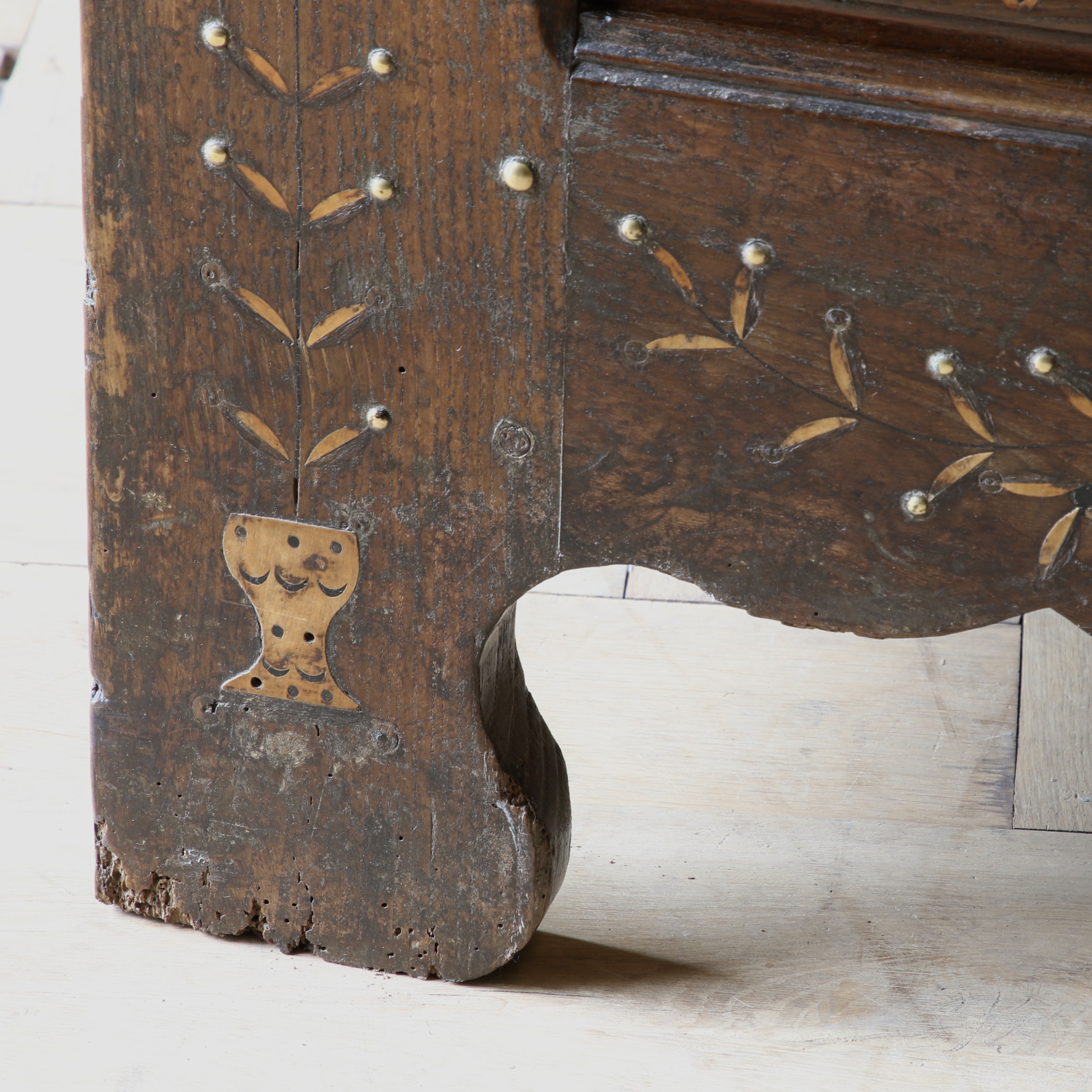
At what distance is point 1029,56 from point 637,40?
0.15 m

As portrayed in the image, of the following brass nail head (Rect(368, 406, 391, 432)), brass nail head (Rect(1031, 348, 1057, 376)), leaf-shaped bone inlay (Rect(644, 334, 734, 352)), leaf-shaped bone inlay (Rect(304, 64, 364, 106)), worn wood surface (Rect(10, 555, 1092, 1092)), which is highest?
leaf-shaped bone inlay (Rect(304, 64, 364, 106))

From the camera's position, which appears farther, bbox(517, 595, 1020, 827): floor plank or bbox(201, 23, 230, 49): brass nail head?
bbox(517, 595, 1020, 827): floor plank

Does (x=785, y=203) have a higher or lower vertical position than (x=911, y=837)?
higher

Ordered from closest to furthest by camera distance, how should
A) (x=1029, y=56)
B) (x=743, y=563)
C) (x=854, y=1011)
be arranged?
(x=1029, y=56) < (x=743, y=563) < (x=854, y=1011)

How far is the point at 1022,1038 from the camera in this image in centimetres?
78

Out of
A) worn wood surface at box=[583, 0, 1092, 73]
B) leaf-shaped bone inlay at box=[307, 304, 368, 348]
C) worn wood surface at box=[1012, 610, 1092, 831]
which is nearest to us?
worn wood surface at box=[583, 0, 1092, 73]

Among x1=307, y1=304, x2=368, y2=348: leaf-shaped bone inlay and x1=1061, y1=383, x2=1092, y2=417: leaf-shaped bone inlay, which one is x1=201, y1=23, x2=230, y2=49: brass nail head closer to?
x1=307, y1=304, x2=368, y2=348: leaf-shaped bone inlay

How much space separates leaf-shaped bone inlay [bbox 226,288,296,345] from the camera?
2.26 ft

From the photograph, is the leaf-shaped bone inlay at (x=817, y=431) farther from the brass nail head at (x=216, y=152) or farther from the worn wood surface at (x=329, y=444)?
the brass nail head at (x=216, y=152)

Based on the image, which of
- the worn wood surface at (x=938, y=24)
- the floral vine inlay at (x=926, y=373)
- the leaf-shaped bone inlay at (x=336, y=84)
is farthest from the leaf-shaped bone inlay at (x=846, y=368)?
the leaf-shaped bone inlay at (x=336, y=84)

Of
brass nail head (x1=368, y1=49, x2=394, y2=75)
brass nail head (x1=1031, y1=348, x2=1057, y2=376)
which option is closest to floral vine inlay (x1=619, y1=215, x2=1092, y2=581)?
brass nail head (x1=1031, y1=348, x2=1057, y2=376)

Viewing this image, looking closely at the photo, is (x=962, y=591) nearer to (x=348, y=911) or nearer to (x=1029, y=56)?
(x=1029, y=56)

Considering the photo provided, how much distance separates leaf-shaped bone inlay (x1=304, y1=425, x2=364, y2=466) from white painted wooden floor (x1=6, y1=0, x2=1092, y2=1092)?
0.27 metres

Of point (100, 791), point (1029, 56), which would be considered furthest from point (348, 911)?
point (1029, 56)
